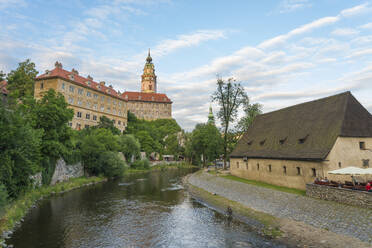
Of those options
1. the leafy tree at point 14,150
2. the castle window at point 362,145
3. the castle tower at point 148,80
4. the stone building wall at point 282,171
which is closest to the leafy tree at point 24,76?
the leafy tree at point 14,150

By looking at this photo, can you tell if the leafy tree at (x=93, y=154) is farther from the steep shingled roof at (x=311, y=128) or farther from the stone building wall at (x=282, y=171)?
the steep shingled roof at (x=311, y=128)

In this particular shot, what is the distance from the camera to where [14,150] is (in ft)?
67.5

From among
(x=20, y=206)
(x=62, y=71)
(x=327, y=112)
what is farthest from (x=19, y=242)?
(x=62, y=71)

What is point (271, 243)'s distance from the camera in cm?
1422

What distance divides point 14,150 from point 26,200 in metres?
6.04

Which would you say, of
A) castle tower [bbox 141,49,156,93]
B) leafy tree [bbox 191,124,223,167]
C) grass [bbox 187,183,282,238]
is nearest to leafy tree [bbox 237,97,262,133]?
leafy tree [bbox 191,124,223,167]

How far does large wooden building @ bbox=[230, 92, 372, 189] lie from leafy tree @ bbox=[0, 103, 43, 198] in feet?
83.7

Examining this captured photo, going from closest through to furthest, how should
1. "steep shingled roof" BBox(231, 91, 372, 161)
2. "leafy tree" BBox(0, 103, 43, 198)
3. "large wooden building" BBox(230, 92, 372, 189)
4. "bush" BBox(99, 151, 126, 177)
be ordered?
"leafy tree" BBox(0, 103, 43, 198) → "large wooden building" BBox(230, 92, 372, 189) → "steep shingled roof" BBox(231, 91, 372, 161) → "bush" BBox(99, 151, 126, 177)

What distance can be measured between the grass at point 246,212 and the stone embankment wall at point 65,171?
20.5m

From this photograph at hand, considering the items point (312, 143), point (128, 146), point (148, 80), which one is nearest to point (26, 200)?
point (312, 143)

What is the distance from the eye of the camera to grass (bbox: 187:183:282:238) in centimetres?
1598

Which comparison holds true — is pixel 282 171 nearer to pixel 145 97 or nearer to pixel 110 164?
pixel 110 164

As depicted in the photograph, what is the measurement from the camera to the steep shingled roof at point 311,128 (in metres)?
22.6

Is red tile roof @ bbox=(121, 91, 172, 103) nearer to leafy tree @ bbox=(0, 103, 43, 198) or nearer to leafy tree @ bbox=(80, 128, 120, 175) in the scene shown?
leafy tree @ bbox=(80, 128, 120, 175)
